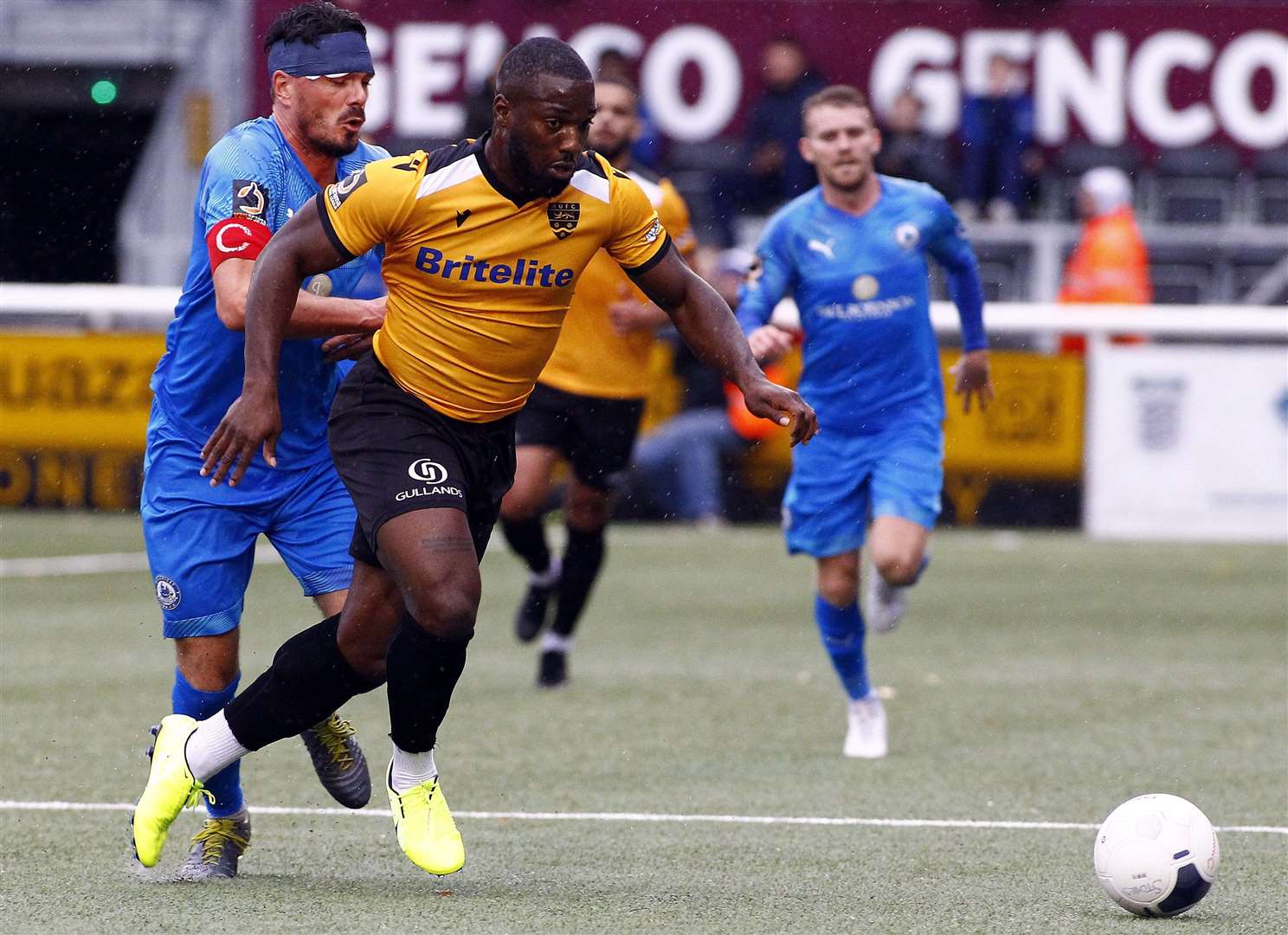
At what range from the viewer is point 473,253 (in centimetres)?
510

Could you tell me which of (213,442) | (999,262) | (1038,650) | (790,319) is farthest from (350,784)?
(999,262)

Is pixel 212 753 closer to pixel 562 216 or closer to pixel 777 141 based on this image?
pixel 562 216

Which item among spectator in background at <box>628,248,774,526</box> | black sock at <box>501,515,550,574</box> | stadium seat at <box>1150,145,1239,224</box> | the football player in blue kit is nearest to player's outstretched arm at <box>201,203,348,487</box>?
the football player in blue kit

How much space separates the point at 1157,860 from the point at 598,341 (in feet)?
14.6

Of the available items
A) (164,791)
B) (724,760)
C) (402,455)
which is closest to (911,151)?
(724,760)

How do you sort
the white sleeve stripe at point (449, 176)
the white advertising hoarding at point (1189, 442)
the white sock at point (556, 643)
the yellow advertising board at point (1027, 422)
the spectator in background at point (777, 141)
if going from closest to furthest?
the white sleeve stripe at point (449, 176) → the white sock at point (556, 643) → the white advertising hoarding at point (1189, 442) → the yellow advertising board at point (1027, 422) → the spectator in background at point (777, 141)

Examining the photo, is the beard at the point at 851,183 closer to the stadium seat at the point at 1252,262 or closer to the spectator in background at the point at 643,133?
the spectator in background at the point at 643,133

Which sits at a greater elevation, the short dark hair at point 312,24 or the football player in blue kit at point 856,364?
the short dark hair at point 312,24

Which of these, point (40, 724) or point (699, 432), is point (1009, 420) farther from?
point (40, 724)

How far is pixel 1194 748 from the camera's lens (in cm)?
757

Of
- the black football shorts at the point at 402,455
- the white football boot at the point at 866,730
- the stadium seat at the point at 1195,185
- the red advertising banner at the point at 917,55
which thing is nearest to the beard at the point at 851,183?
the white football boot at the point at 866,730

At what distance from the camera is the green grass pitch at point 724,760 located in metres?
5.14

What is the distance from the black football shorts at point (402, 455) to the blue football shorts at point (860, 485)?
98.2 inches

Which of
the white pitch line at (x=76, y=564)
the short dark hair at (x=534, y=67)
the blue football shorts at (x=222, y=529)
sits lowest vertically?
the white pitch line at (x=76, y=564)
